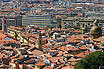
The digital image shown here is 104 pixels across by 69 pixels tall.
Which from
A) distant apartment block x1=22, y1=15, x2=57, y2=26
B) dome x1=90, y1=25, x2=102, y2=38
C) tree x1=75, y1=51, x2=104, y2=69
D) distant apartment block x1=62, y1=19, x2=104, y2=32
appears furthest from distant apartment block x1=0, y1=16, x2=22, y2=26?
tree x1=75, y1=51, x2=104, y2=69

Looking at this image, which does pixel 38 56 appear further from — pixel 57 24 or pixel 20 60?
pixel 57 24

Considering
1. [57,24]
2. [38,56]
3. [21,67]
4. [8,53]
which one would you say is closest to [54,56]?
[38,56]

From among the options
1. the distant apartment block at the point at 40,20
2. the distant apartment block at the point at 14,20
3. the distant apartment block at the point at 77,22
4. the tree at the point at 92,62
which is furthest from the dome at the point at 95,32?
the distant apartment block at the point at 14,20

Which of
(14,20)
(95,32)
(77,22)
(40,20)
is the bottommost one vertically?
(14,20)

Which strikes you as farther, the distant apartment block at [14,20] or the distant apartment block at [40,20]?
the distant apartment block at [14,20]

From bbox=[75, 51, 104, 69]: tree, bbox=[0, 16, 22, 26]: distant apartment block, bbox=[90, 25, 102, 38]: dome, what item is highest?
bbox=[90, 25, 102, 38]: dome

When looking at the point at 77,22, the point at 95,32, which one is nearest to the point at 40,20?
the point at 77,22

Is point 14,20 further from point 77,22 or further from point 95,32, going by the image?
point 95,32

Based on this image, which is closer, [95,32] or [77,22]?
[95,32]

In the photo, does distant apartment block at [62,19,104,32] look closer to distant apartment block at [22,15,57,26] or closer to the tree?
distant apartment block at [22,15,57,26]

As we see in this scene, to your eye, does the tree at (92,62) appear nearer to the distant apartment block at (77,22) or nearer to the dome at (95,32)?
the dome at (95,32)

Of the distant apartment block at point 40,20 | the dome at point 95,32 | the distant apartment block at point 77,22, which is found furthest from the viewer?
the distant apartment block at point 40,20

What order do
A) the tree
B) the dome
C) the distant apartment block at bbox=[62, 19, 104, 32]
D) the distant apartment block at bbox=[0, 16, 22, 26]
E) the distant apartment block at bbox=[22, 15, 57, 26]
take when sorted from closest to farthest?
the tree, the dome, the distant apartment block at bbox=[62, 19, 104, 32], the distant apartment block at bbox=[22, 15, 57, 26], the distant apartment block at bbox=[0, 16, 22, 26]

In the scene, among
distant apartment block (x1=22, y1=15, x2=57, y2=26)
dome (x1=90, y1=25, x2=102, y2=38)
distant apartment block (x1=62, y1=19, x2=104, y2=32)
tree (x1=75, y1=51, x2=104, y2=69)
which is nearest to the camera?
tree (x1=75, y1=51, x2=104, y2=69)
